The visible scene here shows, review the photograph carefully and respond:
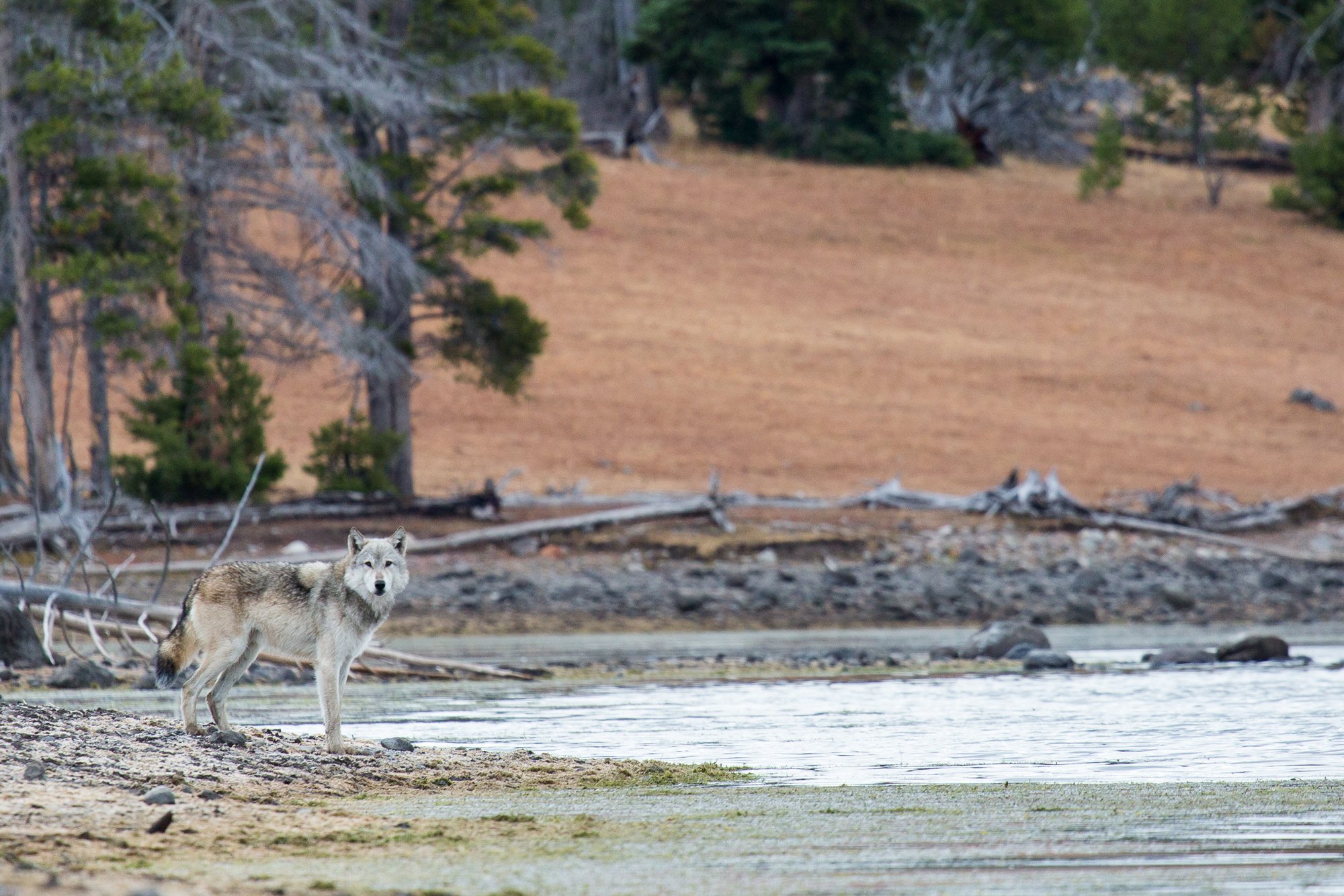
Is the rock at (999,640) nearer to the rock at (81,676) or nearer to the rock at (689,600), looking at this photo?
the rock at (689,600)

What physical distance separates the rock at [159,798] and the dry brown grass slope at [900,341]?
18984mm

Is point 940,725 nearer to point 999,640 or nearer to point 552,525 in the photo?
point 999,640

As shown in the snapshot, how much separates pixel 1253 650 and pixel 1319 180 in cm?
4393

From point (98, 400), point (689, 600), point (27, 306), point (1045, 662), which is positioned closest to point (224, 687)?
point (1045, 662)

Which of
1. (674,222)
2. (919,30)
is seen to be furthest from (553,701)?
(919,30)

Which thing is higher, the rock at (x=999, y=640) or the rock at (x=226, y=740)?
the rock at (x=226, y=740)

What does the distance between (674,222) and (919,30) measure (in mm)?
16155

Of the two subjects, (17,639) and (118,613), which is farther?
(118,613)

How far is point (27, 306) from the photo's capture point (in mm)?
21656

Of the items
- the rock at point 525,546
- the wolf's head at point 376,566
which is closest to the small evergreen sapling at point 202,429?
the rock at point 525,546

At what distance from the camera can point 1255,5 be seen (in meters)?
61.7

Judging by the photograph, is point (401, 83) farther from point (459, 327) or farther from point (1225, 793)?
point (1225, 793)

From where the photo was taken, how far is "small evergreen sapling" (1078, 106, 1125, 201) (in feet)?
183

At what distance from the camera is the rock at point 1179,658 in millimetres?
14094
